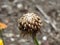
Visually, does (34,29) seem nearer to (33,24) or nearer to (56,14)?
(33,24)

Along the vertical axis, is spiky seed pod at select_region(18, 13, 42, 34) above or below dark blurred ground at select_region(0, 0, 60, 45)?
below

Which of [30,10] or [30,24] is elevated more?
[30,10]

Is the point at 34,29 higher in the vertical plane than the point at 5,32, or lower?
lower

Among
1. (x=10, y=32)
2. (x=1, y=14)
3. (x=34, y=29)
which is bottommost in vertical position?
(x=34, y=29)

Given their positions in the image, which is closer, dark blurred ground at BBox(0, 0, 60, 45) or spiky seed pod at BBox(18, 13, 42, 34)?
spiky seed pod at BBox(18, 13, 42, 34)

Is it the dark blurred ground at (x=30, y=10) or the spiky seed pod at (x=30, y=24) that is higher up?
the dark blurred ground at (x=30, y=10)

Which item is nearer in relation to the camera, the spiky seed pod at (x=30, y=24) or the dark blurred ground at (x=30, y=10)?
the spiky seed pod at (x=30, y=24)

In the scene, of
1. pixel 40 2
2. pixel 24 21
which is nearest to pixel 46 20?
pixel 40 2

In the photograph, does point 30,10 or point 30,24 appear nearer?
point 30,24
